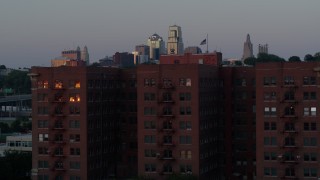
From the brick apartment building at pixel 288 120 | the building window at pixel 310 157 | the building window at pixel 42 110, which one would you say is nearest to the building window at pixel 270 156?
the brick apartment building at pixel 288 120

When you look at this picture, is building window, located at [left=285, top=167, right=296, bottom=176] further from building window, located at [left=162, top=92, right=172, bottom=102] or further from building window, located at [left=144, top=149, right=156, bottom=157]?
building window, located at [left=162, top=92, right=172, bottom=102]

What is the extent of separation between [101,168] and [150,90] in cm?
1957

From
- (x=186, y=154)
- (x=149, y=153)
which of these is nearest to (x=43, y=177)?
(x=149, y=153)

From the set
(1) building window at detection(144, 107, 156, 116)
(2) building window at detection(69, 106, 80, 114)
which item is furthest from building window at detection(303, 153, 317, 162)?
(2) building window at detection(69, 106, 80, 114)

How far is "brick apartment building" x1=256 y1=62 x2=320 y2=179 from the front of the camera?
99312mm

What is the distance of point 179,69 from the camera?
4166 inches

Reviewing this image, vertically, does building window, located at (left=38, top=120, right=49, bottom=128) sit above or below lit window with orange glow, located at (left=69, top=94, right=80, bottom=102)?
below

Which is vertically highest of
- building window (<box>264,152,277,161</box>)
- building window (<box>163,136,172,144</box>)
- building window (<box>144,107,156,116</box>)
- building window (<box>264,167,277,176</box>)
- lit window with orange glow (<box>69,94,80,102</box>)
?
lit window with orange glow (<box>69,94,80,102</box>)

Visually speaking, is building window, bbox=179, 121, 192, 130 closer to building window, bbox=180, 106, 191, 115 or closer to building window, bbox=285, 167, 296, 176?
building window, bbox=180, 106, 191, 115

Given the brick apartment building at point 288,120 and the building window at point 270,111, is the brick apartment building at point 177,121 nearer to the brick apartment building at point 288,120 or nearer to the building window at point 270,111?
the building window at point 270,111

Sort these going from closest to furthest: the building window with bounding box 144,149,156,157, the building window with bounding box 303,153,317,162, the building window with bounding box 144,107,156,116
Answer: the building window with bounding box 303,153,317,162 → the building window with bounding box 144,149,156,157 → the building window with bounding box 144,107,156,116

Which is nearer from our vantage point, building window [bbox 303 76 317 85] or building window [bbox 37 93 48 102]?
building window [bbox 303 76 317 85]

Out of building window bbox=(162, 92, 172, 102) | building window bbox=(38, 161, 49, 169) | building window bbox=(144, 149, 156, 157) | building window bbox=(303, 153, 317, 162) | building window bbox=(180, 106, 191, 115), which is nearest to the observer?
building window bbox=(303, 153, 317, 162)

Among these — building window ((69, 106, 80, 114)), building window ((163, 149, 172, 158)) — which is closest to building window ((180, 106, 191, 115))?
building window ((163, 149, 172, 158))
